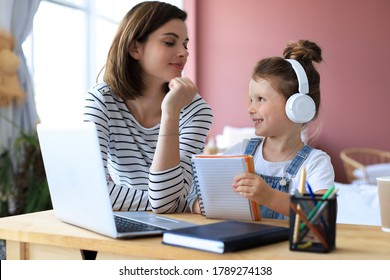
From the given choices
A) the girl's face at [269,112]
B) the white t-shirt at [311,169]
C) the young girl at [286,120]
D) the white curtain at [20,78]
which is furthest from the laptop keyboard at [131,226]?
the white curtain at [20,78]

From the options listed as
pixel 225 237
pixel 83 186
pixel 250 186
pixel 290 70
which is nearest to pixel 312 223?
pixel 225 237

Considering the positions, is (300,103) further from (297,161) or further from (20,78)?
(20,78)

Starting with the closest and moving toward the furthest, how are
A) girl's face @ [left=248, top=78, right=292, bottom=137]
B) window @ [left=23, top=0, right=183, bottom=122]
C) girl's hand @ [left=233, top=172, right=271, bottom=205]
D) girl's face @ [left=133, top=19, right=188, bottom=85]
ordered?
girl's hand @ [left=233, top=172, right=271, bottom=205]
girl's face @ [left=248, top=78, right=292, bottom=137]
girl's face @ [left=133, top=19, right=188, bottom=85]
window @ [left=23, top=0, right=183, bottom=122]

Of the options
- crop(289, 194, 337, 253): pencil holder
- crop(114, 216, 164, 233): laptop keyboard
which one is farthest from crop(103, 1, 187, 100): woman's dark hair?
crop(289, 194, 337, 253): pencil holder

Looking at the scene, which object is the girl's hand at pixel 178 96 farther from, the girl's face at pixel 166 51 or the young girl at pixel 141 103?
the girl's face at pixel 166 51

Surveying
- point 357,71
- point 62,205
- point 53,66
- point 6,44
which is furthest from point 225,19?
point 62,205

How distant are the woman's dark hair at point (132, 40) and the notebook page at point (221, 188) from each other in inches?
19.8

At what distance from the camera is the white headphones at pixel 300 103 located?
1355 mm

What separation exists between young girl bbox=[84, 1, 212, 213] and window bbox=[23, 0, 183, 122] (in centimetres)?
184

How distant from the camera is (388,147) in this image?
4984 mm

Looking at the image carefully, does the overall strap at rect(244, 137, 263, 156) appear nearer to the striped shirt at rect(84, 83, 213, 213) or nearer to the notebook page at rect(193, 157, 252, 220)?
the striped shirt at rect(84, 83, 213, 213)

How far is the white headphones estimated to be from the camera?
1355 mm

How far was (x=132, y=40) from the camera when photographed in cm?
163

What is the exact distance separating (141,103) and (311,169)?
21.2 inches
